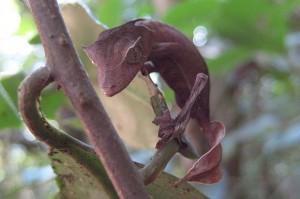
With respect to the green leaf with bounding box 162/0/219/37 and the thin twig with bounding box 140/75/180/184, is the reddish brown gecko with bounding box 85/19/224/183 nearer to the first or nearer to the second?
the thin twig with bounding box 140/75/180/184

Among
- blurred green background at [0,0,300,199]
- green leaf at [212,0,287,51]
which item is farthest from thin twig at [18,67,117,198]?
green leaf at [212,0,287,51]

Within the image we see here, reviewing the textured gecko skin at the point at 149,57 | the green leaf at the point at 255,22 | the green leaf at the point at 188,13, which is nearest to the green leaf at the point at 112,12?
the green leaf at the point at 188,13

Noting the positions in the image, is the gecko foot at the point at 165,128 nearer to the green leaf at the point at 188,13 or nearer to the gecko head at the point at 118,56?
the gecko head at the point at 118,56

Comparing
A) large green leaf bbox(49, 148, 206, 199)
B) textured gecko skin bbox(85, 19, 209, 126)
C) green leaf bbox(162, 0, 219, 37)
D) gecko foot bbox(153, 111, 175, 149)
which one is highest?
textured gecko skin bbox(85, 19, 209, 126)

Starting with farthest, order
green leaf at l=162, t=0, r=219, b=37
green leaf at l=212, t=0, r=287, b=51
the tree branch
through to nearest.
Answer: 1. green leaf at l=212, t=0, r=287, b=51
2. green leaf at l=162, t=0, r=219, b=37
3. the tree branch

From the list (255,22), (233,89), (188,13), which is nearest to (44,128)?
(188,13)

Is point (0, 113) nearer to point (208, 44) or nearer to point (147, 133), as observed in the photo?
point (147, 133)

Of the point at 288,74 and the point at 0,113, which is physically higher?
the point at 0,113

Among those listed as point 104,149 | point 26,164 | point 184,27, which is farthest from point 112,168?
point 26,164
